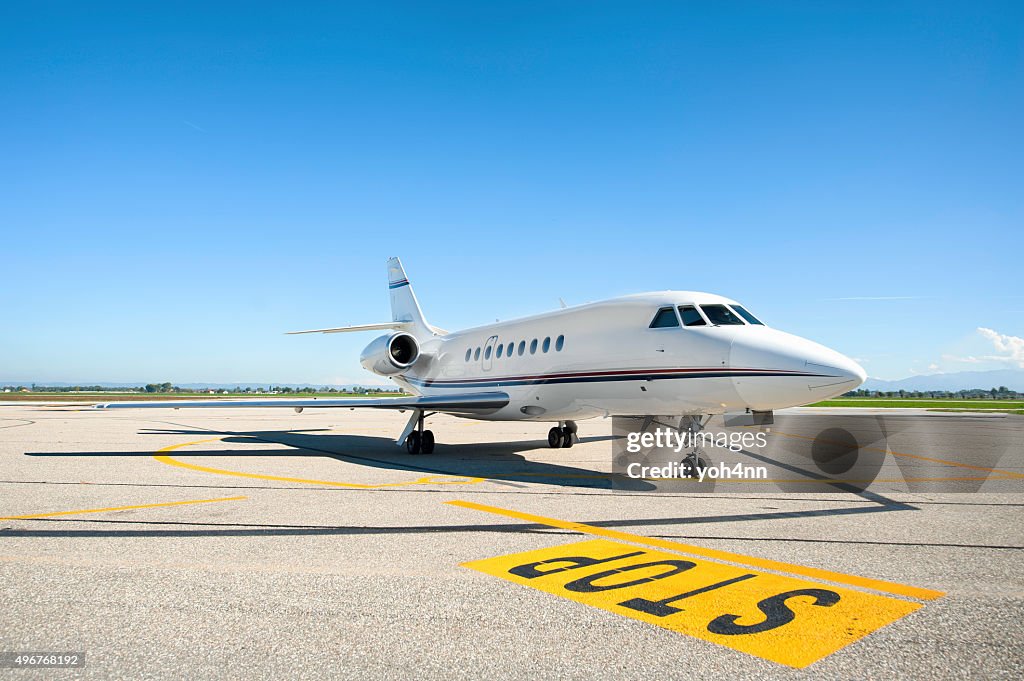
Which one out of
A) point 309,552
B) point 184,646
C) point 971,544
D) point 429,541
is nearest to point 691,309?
point 971,544

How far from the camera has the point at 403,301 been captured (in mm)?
23000

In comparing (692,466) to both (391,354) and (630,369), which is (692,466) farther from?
(391,354)

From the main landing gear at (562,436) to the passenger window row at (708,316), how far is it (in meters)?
6.03

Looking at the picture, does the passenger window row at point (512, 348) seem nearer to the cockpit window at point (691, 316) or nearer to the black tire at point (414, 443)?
the black tire at point (414, 443)

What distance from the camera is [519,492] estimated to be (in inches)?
344

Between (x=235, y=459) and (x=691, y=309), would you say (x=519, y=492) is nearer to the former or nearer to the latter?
(x=691, y=309)

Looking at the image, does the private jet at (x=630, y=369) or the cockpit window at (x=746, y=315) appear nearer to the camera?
the private jet at (x=630, y=369)

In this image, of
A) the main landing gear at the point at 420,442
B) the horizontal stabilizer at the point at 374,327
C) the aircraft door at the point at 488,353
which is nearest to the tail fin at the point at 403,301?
the horizontal stabilizer at the point at 374,327

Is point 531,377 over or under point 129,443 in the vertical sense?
over

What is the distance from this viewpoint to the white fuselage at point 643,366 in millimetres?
9125

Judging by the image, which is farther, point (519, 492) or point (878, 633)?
point (519, 492)

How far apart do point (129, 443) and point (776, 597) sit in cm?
1659

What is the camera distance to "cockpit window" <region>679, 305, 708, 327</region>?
10.4 meters

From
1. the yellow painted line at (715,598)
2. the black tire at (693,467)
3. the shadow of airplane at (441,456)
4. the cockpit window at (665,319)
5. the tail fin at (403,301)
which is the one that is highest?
the tail fin at (403,301)
